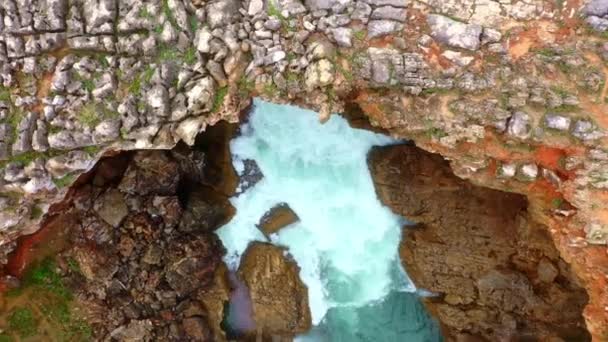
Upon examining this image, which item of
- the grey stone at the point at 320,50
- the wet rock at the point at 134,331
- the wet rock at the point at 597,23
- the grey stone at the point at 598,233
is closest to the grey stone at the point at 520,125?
the wet rock at the point at 597,23

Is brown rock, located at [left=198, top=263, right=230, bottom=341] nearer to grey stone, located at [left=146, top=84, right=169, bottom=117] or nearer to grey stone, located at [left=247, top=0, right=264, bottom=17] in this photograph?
grey stone, located at [left=146, top=84, right=169, bottom=117]

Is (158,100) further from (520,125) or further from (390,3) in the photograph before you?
(520,125)

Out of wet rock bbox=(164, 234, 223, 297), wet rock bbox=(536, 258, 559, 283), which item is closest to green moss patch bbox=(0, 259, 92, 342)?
wet rock bbox=(164, 234, 223, 297)

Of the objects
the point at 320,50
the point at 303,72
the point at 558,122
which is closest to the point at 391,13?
the point at 320,50

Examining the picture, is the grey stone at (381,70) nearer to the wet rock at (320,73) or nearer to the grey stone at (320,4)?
the wet rock at (320,73)

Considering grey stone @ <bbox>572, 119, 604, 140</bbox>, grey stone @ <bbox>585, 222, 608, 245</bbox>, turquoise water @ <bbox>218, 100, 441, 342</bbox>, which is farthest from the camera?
turquoise water @ <bbox>218, 100, 441, 342</bbox>
